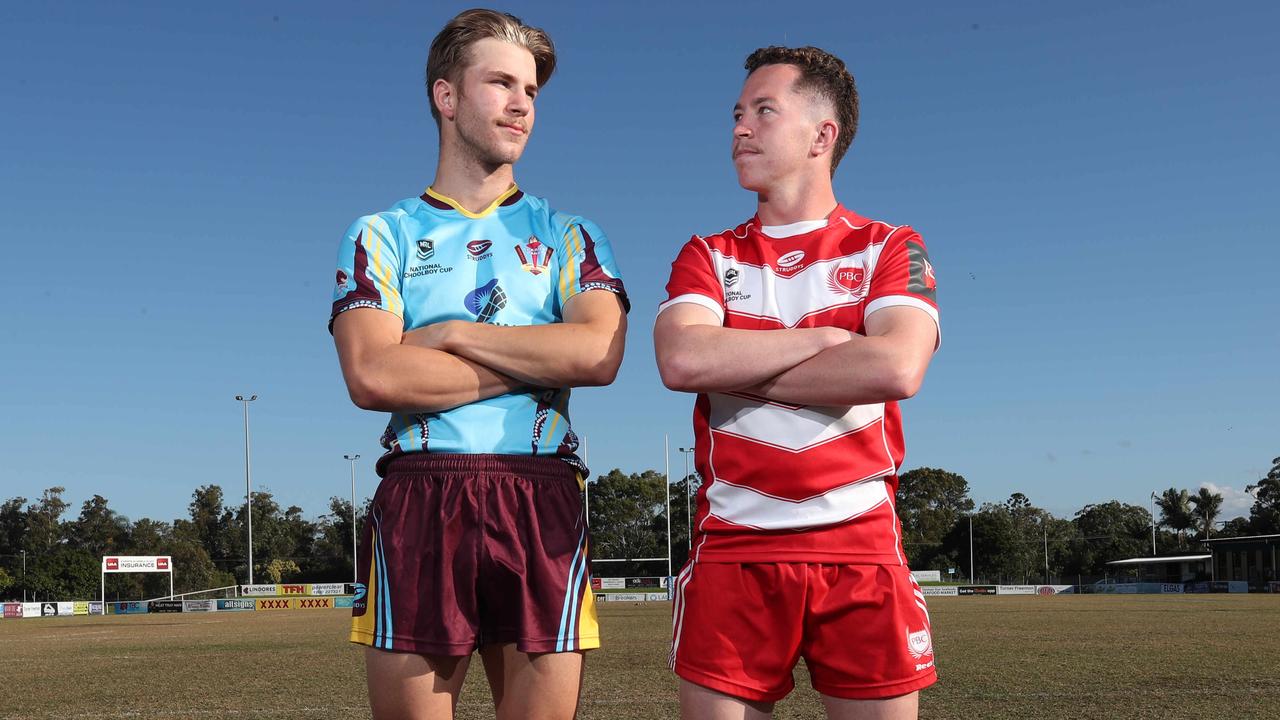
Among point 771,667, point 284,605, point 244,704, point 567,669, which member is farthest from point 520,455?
point 284,605

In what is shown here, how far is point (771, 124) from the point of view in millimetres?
3066

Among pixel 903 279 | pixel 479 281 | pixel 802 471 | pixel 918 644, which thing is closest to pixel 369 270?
pixel 479 281

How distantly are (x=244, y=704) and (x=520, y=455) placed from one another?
30.7ft

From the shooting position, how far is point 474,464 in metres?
2.94

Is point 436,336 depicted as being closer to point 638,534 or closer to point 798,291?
point 798,291

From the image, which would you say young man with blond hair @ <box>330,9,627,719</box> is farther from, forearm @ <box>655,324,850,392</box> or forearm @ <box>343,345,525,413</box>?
forearm @ <box>655,324,850,392</box>

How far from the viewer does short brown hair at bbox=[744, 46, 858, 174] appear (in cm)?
311

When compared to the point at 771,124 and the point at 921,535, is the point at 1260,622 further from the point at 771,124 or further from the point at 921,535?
the point at 921,535

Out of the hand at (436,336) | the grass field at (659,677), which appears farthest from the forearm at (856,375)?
the grass field at (659,677)

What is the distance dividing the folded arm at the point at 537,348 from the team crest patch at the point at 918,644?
1.06 meters

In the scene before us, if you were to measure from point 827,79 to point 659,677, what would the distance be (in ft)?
34.2

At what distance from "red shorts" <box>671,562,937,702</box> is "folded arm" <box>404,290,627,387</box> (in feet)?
2.17

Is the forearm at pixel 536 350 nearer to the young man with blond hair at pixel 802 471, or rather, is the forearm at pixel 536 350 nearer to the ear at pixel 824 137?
the young man with blond hair at pixel 802 471

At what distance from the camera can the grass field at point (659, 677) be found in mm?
9789
